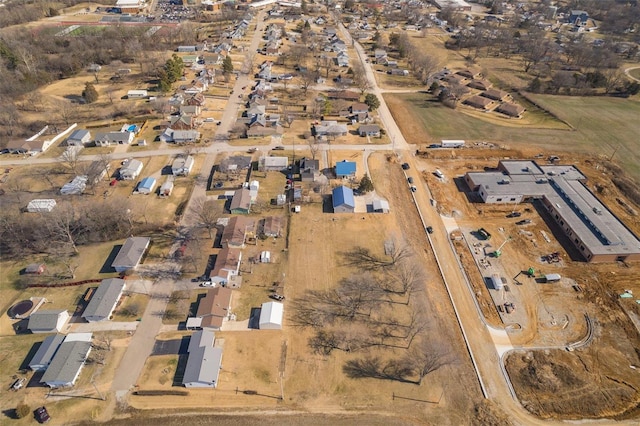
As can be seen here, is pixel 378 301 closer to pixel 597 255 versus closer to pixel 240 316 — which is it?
pixel 240 316

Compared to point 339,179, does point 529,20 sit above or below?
above

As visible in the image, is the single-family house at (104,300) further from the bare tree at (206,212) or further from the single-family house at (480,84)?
the single-family house at (480,84)

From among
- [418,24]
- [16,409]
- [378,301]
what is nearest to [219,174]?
[378,301]

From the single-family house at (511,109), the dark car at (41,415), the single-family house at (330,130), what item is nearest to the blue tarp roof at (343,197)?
the single-family house at (330,130)

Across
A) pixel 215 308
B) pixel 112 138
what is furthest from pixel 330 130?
pixel 215 308

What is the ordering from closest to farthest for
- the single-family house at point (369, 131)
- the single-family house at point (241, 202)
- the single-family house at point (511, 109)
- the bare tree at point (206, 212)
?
the bare tree at point (206, 212) → the single-family house at point (241, 202) → the single-family house at point (369, 131) → the single-family house at point (511, 109)

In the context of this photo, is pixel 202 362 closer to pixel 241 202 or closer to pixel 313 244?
pixel 313 244
